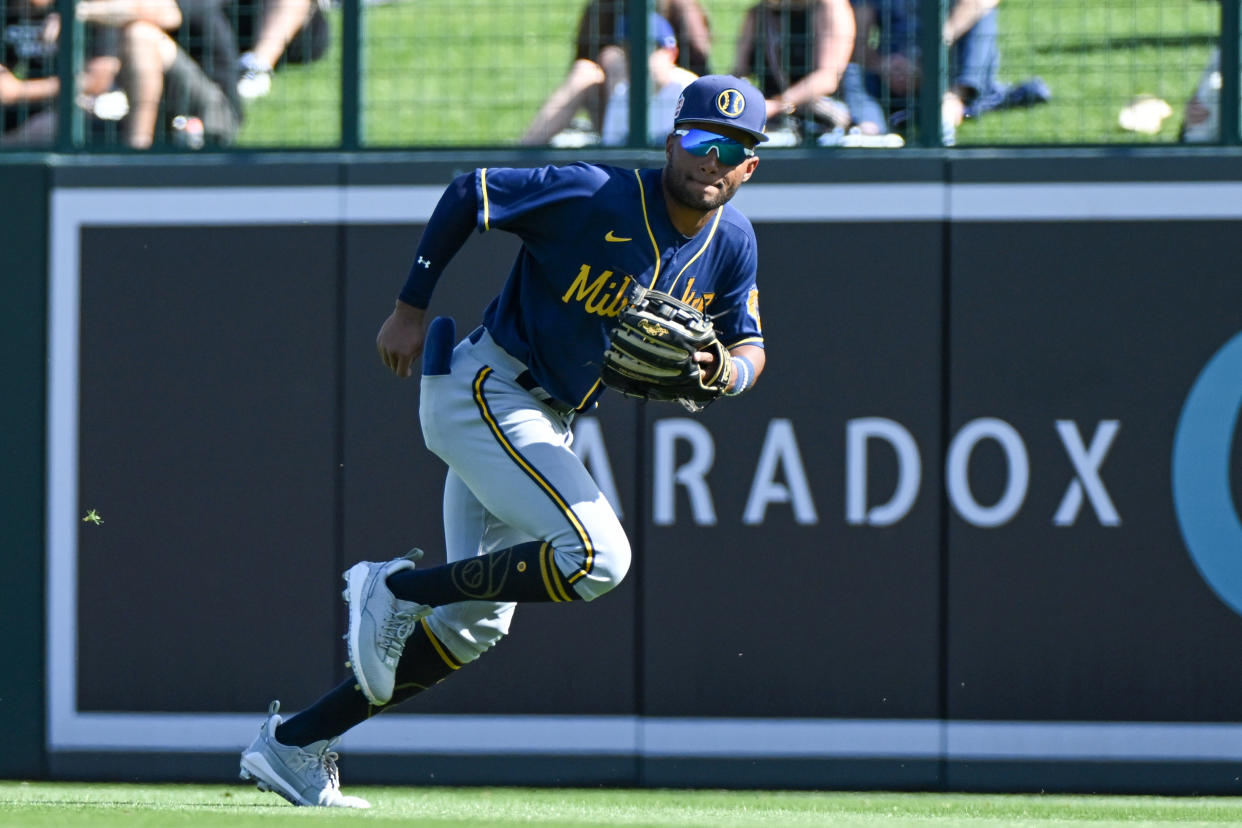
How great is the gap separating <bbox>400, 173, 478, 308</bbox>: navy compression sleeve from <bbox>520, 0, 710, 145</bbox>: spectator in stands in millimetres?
1839

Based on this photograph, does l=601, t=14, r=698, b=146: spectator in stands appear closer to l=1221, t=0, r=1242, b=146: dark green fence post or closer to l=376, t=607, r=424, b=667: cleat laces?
l=1221, t=0, r=1242, b=146: dark green fence post

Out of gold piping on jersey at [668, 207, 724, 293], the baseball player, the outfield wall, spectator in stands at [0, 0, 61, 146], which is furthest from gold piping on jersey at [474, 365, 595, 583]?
spectator in stands at [0, 0, 61, 146]

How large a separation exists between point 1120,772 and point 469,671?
2.28m

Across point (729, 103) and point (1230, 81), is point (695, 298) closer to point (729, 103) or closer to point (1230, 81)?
point (729, 103)

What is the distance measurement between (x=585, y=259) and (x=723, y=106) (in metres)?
0.52

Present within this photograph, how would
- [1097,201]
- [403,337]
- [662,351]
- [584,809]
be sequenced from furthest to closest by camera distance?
[1097,201] < [584,809] < [403,337] < [662,351]

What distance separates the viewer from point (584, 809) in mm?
5000

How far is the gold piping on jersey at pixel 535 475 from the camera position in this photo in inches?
163

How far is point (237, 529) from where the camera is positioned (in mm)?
5891

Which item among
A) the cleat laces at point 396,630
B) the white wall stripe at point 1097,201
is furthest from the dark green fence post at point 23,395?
the white wall stripe at point 1097,201

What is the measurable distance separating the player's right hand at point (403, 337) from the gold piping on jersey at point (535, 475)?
0.66ft

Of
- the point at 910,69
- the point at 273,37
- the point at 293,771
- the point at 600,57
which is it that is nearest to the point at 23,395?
the point at 273,37

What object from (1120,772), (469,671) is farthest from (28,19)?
(1120,772)

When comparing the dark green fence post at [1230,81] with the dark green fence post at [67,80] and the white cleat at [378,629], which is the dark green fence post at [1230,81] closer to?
the white cleat at [378,629]
